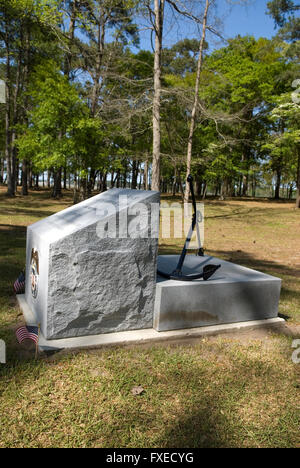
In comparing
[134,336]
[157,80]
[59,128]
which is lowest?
[134,336]

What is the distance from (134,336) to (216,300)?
111 cm

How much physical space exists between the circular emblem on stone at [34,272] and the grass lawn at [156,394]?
419 mm

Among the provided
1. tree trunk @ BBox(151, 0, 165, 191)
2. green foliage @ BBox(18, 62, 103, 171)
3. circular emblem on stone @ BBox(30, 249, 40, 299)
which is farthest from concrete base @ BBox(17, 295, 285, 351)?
green foliage @ BBox(18, 62, 103, 171)

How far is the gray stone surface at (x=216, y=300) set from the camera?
373 cm

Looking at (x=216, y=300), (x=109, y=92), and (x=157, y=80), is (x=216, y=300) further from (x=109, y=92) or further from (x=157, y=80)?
(x=109, y=92)

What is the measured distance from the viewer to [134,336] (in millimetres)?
3543

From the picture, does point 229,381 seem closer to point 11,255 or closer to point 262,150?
point 11,255

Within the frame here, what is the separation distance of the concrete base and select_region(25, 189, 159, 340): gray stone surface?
3.3 inches

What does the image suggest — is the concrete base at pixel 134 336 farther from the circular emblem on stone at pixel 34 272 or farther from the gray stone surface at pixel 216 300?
the circular emblem on stone at pixel 34 272

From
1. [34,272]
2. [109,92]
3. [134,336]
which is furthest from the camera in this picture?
[109,92]

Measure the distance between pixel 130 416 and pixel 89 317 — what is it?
121 centimetres

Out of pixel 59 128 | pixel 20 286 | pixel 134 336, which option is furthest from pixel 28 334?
pixel 59 128

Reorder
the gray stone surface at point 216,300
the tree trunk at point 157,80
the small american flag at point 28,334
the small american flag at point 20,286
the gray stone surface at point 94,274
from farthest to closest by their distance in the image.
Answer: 1. the tree trunk at point 157,80
2. the small american flag at point 20,286
3. the gray stone surface at point 216,300
4. the gray stone surface at point 94,274
5. the small american flag at point 28,334

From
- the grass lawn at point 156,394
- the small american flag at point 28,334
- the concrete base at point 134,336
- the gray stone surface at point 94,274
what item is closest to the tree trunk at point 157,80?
the gray stone surface at point 94,274
